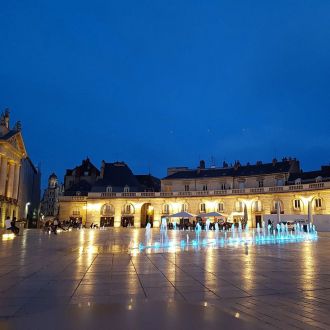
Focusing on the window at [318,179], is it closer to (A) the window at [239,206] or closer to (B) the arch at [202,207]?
(A) the window at [239,206]

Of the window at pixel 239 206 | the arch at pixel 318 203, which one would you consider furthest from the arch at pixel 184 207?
the arch at pixel 318 203

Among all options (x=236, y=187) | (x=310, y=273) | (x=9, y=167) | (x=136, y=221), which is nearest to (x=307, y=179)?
(x=236, y=187)

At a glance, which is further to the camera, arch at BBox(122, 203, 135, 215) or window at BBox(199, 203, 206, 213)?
arch at BBox(122, 203, 135, 215)

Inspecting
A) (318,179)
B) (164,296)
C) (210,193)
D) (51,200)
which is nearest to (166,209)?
(210,193)

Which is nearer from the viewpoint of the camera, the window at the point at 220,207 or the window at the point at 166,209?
the window at the point at 220,207

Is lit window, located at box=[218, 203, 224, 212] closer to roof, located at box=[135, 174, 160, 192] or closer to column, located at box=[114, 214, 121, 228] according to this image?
column, located at box=[114, 214, 121, 228]

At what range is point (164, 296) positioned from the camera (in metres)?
5.64

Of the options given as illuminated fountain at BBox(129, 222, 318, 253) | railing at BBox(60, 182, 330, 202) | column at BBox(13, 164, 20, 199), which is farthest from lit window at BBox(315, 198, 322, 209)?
column at BBox(13, 164, 20, 199)

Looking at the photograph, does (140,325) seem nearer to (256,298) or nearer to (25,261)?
(256,298)

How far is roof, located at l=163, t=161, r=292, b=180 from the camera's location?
57.2m

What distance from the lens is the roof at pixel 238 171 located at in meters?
57.2

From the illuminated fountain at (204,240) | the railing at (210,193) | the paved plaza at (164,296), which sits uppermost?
the railing at (210,193)

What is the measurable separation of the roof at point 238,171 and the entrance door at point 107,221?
12.9 m

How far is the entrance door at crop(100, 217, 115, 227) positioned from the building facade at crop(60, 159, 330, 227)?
0.18m
